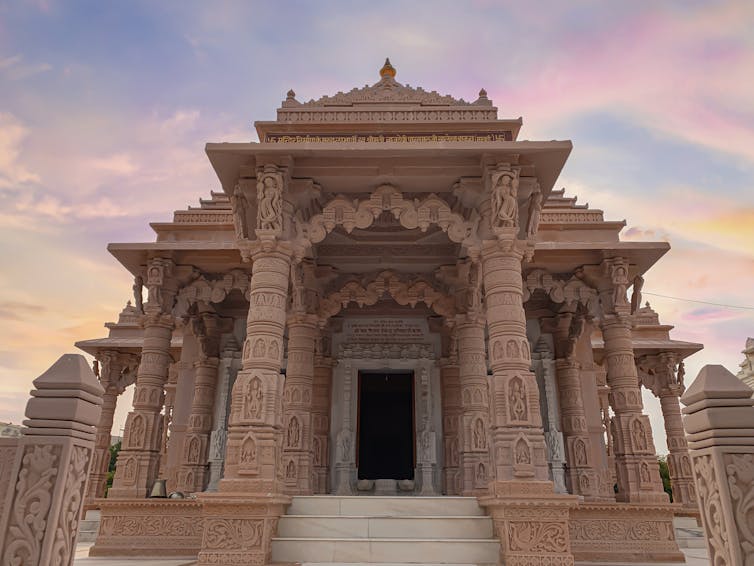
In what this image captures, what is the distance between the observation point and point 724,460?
4.02 meters

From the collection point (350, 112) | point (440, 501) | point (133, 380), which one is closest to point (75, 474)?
point (440, 501)

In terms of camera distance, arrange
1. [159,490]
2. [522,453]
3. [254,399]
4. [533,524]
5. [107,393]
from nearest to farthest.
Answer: [533,524], [522,453], [254,399], [159,490], [107,393]

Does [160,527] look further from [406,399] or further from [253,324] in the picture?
[406,399]

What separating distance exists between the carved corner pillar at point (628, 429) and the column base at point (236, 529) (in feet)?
22.7

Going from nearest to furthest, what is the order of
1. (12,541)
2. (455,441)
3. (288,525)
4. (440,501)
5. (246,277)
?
→ 1. (12,541)
2. (288,525)
3. (440,501)
4. (246,277)
5. (455,441)

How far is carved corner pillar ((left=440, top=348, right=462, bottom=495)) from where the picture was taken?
40.4ft

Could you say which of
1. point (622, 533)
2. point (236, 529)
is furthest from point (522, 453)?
point (622, 533)

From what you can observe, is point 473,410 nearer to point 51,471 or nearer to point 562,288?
point 562,288

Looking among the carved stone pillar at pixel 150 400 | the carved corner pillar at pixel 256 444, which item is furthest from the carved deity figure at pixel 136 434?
the carved corner pillar at pixel 256 444

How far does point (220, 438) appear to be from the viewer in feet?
43.4

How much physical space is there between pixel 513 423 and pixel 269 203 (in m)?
4.72

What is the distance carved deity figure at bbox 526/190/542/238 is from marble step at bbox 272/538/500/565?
Answer: 4645 mm

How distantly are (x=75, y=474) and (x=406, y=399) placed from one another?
11.0 metres

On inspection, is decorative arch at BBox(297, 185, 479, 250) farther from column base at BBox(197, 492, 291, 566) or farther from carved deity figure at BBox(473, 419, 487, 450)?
carved deity figure at BBox(473, 419, 487, 450)
